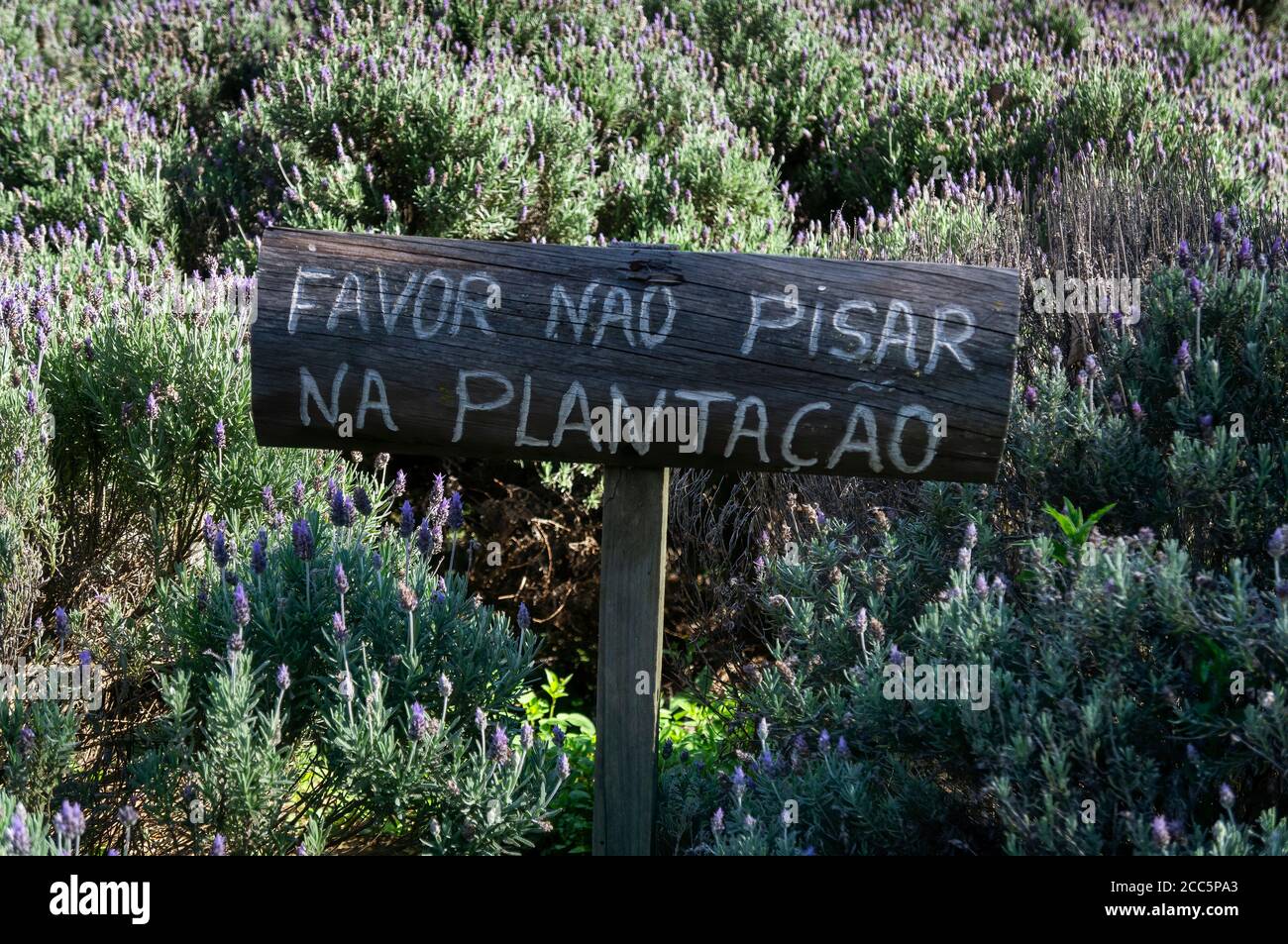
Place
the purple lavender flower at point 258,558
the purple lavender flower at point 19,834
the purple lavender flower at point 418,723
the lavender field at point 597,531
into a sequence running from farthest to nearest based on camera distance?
the purple lavender flower at point 258,558 → the purple lavender flower at point 418,723 → the lavender field at point 597,531 → the purple lavender flower at point 19,834

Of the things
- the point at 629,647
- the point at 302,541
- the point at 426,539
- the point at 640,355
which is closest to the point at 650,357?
the point at 640,355

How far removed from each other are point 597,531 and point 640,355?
8.21 ft

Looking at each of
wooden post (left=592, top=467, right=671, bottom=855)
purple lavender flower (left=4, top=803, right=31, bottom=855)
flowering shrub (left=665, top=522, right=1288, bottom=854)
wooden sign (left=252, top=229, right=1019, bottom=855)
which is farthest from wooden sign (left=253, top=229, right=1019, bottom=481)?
purple lavender flower (left=4, top=803, right=31, bottom=855)

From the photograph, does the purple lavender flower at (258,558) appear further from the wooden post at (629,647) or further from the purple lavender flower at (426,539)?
the wooden post at (629,647)

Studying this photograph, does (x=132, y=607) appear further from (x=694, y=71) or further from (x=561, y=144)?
(x=694, y=71)

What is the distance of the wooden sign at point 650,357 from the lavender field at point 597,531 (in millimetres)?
471

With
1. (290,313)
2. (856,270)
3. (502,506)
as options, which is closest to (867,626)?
(856,270)

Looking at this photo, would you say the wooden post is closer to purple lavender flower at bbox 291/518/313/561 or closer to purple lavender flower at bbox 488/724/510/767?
purple lavender flower at bbox 488/724/510/767

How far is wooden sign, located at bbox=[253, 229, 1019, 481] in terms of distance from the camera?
199 cm

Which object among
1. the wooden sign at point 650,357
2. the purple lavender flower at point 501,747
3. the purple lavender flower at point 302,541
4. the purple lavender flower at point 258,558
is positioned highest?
the wooden sign at point 650,357

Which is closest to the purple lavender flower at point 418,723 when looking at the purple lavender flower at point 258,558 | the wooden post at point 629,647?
the wooden post at point 629,647

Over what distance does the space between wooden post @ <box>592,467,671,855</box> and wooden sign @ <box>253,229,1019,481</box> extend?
184 mm

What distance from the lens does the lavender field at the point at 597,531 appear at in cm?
215
